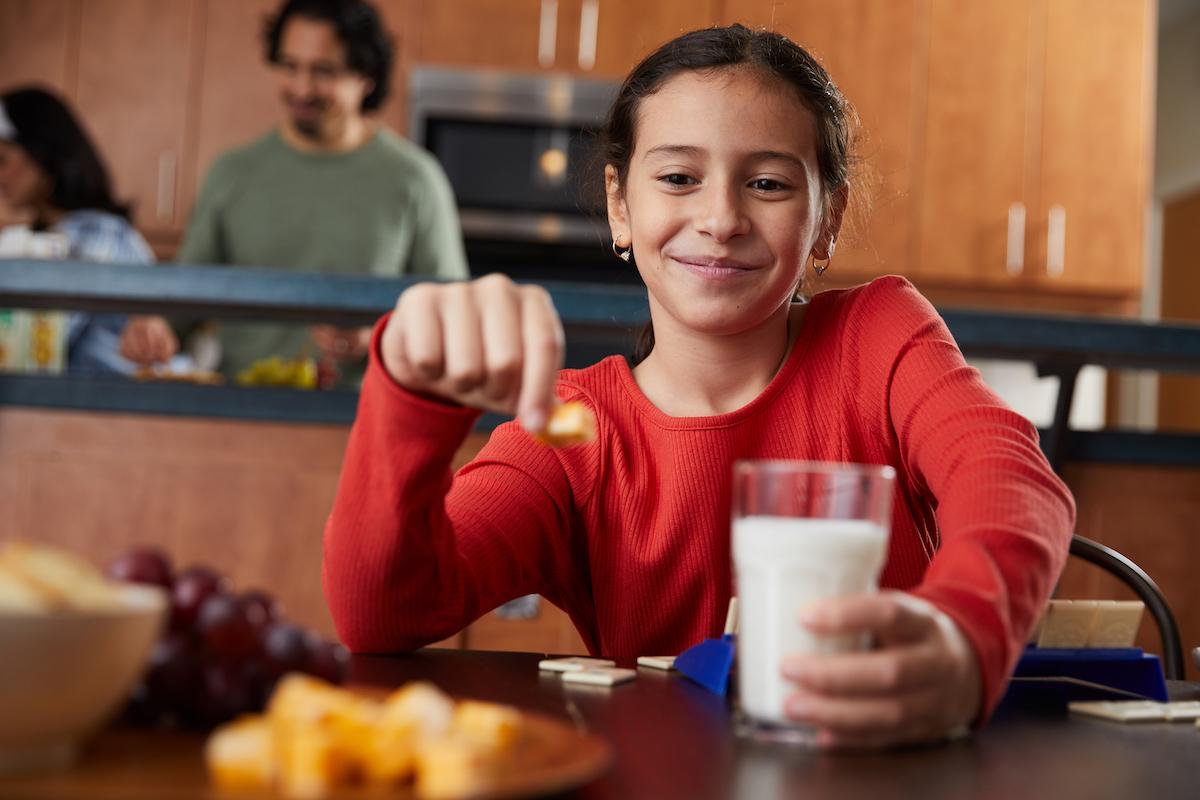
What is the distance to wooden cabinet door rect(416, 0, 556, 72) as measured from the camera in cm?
404

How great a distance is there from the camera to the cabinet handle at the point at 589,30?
160 inches

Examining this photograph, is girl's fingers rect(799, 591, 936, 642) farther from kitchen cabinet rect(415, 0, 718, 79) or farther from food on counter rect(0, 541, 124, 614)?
kitchen cabinet rect(415, 0, 718, 79)

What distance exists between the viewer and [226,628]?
540mm

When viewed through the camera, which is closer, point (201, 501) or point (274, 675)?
point (274, 675)

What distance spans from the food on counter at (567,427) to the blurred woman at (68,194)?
248 cm

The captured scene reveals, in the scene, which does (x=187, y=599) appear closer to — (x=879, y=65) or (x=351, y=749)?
(x=351, y=749)

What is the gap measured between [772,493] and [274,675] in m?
0.24

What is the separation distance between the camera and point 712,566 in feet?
3.58

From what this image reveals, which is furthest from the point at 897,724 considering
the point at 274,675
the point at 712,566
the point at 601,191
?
the point at 601,191

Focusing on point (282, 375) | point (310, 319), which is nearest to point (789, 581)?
point (310, 319)

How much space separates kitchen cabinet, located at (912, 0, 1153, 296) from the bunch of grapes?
12.5 ft

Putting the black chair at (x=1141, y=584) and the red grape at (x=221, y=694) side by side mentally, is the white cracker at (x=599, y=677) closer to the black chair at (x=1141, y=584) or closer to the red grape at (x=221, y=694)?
the red grape at (x=221, y=694)

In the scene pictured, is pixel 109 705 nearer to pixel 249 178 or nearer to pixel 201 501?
pixel 201 501

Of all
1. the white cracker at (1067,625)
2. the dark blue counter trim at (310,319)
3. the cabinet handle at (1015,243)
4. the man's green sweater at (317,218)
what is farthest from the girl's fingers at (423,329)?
the cabinet handle at (1015,243)
